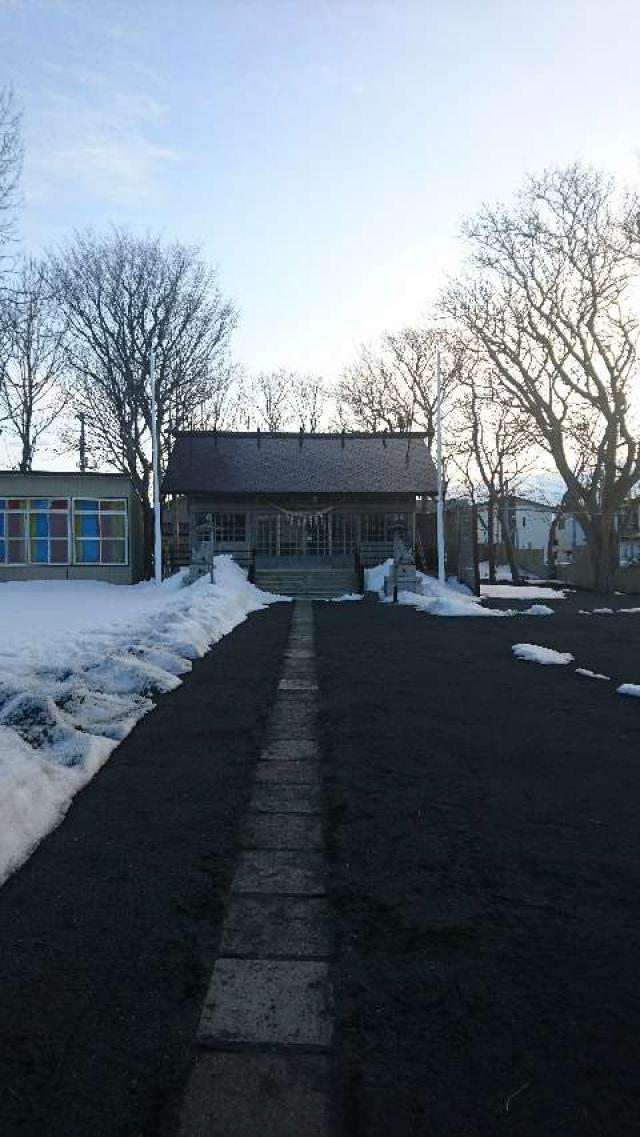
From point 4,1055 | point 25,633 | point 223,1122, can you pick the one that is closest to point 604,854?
point 223,1122

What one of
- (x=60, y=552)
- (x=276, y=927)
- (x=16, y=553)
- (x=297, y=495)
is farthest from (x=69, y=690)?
(x=297, y=495)

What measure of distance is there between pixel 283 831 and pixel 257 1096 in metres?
1.64

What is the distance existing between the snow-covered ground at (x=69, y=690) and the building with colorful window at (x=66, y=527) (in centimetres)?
1347

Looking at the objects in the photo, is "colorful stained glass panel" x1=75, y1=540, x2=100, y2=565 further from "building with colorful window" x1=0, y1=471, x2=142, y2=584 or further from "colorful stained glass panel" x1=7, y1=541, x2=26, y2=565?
"colorful stained glass panel" x1=7, y1=541, x2=26, y2=565

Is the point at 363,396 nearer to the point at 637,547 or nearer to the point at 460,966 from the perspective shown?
the point at 637,547

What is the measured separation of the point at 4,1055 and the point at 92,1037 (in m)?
0.20

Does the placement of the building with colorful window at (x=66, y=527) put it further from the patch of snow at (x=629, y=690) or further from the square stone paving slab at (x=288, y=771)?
the square stone paving slab at (x=288, y=771)

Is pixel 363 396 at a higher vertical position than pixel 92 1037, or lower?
higher

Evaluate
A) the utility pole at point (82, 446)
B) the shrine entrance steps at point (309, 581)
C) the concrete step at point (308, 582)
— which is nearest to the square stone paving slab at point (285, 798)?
the shrine entrance steps at point (309, 581)

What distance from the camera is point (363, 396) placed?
4778 cm

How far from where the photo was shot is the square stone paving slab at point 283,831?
9.96ft

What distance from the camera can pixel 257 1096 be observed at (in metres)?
1.55

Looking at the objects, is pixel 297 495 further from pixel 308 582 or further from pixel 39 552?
pixel 39 552

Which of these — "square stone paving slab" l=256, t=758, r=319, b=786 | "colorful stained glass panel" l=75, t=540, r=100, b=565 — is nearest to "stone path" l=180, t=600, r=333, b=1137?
"square stone paving slab" l=256, t=758, r=319, b=786
